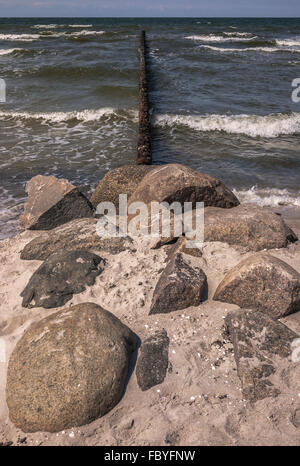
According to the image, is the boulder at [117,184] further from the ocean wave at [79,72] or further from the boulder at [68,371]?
the ocean wave at [79,72]

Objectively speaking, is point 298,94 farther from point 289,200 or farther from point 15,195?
point 15,195

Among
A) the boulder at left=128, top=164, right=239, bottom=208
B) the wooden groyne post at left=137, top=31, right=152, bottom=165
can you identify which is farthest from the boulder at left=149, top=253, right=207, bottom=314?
the wooden groyne post at left=137, top=31, right=152, bottom=165

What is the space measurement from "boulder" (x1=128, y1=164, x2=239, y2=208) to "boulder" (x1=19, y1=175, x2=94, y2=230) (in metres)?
0.91

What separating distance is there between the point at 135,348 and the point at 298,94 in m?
12.1

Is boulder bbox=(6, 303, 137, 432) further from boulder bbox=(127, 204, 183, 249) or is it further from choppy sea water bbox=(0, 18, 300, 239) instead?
choppy sea water bbox=(0, 18, 300, 239)

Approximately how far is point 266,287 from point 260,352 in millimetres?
585

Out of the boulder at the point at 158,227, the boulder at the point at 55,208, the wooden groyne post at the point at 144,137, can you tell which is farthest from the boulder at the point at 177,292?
the wooden groyne post at the point at 144,137

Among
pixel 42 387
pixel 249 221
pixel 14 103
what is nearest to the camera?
pixel 42 387

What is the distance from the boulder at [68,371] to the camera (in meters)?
2.32

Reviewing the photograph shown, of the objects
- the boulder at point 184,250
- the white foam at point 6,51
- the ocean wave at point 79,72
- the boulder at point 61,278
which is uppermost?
the white foam at point 6,51

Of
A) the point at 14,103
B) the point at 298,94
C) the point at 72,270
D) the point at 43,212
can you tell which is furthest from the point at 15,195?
the point at 298,94

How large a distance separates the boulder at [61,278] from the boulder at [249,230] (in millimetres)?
1267

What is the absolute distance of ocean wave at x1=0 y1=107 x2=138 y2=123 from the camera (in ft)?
33.2

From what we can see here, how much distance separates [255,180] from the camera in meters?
6.61
